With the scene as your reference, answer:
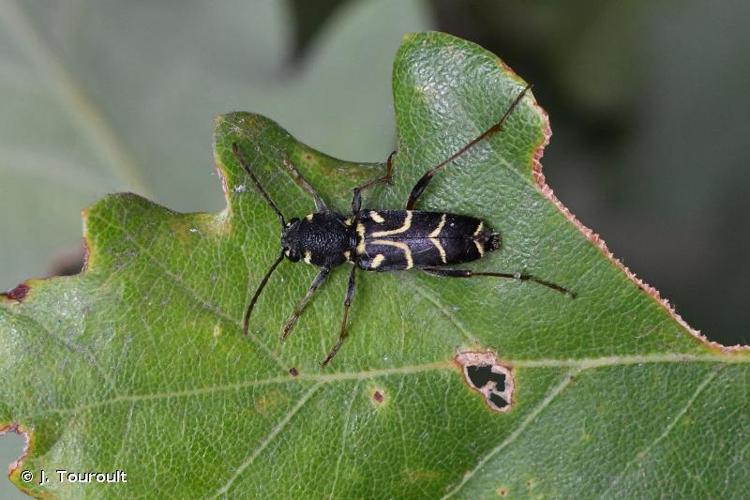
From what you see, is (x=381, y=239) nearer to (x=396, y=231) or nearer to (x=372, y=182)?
(x=396, y=231)

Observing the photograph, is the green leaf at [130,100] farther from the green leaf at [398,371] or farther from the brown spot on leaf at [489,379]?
the brown spot on leaf at [489,379]

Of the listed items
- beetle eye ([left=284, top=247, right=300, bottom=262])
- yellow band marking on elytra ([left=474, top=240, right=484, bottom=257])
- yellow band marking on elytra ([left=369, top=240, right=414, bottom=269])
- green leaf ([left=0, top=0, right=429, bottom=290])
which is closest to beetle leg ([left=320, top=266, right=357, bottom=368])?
yellow band marking on elytra ([left=369, top=240, right=414, bottom=269])

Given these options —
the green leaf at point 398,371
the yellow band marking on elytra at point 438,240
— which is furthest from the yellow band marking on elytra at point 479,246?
the yellow band marking on elytra at point 438,240

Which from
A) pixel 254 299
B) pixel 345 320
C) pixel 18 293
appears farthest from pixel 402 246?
pixel 18 293

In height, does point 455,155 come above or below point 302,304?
above

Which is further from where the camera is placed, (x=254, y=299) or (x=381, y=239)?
(x=381, y=239)

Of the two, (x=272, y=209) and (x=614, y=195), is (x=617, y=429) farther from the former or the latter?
(x=614, y=195)

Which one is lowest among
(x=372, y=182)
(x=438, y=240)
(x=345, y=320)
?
(x=345, y=320)

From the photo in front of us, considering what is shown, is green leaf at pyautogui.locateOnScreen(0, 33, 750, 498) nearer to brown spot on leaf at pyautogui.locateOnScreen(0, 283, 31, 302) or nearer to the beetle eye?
brown spot on leaf at pyautogui.locateOnScreen(0, 283, 31, 302)
